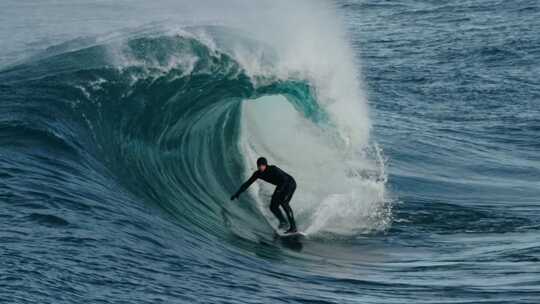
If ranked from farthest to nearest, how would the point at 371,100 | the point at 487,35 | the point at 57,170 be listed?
the point at 487,35 < the point at 371,100 < the point at 57,170

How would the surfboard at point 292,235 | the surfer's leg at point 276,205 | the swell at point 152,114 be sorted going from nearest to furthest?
the surfboard at point 292,235, the surfer's leg at point 276,205, the swell at point 152,114

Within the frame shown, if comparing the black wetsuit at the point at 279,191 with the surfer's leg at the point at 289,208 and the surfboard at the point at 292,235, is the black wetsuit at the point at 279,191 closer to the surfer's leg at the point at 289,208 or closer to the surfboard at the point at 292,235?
the surfer's leg at the point at 289,208

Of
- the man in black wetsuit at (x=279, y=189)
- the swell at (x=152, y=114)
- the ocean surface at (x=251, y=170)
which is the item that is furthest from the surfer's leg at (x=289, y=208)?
the swell at (x=152, y=114)

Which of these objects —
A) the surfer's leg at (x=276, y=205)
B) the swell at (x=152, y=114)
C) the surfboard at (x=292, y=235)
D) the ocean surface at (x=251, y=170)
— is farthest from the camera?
the swell at (x=152, y=114)

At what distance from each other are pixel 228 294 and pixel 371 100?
20.0 metres

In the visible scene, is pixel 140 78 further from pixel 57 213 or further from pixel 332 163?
pixel 57 213

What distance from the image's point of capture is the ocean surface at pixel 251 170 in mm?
Result: 12359

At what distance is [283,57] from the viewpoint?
21047mm

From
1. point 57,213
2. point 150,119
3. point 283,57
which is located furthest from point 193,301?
point 283,57

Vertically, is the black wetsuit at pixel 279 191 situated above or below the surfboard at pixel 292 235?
above

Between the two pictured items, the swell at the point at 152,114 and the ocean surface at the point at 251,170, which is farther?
the swell at the point at 152,114

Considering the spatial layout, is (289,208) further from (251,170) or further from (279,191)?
(251,170)

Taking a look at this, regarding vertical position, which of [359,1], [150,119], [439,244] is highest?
[150,119]

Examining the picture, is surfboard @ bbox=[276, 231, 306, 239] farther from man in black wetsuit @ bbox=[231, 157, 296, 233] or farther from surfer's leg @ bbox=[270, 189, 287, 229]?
surfer's leg @ bbox=[270, 189, 287, 229]
